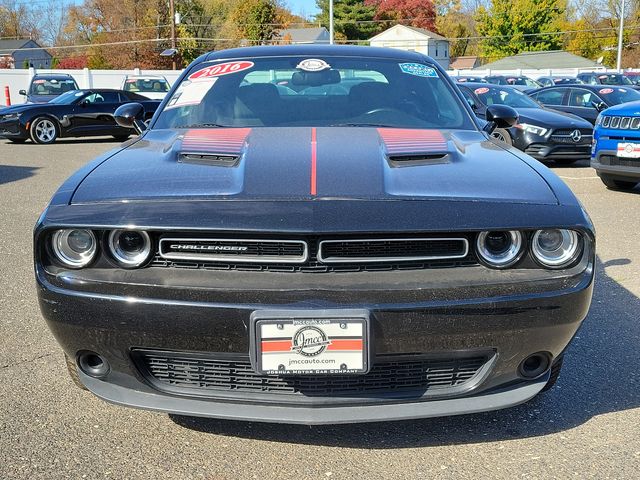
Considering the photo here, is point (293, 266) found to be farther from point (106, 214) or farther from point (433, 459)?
point (433, 459)

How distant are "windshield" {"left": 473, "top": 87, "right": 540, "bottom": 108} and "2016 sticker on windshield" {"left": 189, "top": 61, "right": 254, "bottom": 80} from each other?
921 centimetres

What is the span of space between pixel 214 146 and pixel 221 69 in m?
1.19

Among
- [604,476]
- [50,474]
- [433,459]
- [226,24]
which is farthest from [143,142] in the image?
[226,24]

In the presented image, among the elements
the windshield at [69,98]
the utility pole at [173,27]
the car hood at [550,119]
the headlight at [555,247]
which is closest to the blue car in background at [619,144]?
the car hood at [550,119]

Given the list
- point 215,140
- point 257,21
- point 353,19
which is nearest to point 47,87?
point 215,140

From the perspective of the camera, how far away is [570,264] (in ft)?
7.82

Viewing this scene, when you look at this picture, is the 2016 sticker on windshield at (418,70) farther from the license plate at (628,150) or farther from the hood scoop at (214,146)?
the license plate at (628,150)

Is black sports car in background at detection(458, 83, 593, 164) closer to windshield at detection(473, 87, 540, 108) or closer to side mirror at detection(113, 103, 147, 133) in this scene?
windshield at detection(473, 87, 540, 108)

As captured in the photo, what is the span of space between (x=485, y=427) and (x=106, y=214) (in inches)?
63.5

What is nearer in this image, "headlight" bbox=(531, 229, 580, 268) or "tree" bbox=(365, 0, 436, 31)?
"headlight" bbox=(531, 229, 580, 268)

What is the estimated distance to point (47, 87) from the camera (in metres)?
18.3

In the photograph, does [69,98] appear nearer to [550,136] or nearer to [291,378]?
[550,136]

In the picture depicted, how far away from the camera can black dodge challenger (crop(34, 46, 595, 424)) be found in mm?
2176

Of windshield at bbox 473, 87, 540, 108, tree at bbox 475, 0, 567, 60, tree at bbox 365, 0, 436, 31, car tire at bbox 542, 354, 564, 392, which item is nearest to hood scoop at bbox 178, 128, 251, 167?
car tire at bbox 542, 354, 564, 392
